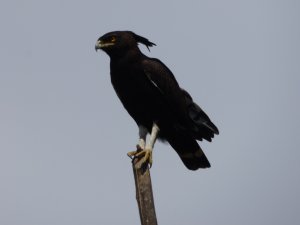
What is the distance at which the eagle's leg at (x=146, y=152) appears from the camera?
9202mm

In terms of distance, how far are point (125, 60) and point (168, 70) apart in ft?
2.44

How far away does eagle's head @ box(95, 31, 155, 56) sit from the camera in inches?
419

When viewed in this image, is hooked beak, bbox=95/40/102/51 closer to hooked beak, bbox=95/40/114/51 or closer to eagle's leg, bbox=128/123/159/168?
hooked beak, bbox=95/40/114/51

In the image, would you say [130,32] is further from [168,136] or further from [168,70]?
[168,136]

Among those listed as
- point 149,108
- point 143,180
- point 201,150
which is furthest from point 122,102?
point 143,180

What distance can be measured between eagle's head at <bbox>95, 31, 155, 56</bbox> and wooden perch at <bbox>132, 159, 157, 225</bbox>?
2.54m

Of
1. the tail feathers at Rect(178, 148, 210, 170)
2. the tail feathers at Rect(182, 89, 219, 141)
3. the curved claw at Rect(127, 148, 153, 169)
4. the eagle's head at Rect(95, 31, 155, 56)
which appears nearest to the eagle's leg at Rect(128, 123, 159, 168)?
the curved claw at Rect(127, 148, 153, 169)

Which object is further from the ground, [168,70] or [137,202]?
[168,70]

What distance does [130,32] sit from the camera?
11.0 m

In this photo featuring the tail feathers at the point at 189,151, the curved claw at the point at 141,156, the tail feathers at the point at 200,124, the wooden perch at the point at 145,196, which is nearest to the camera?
the wooden perch at the point at 145,196

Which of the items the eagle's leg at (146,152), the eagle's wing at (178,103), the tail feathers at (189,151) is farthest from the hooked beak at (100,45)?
the tail feathers at (189,151)

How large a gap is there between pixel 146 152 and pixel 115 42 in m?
1.80

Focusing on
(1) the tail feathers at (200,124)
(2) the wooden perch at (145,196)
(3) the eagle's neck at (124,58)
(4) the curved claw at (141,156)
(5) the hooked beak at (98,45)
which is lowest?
(2) the wooden perch at (145,196)

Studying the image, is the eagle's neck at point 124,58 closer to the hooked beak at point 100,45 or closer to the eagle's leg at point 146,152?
the hooked beak at point 100,45
